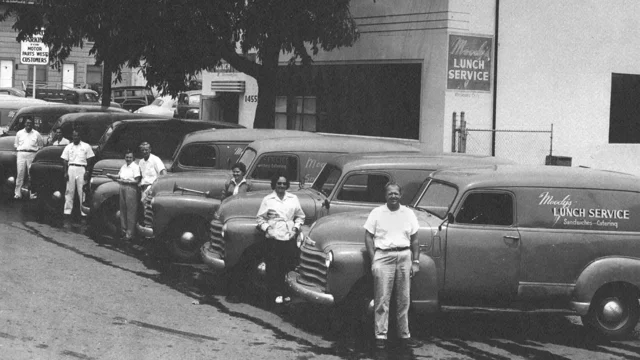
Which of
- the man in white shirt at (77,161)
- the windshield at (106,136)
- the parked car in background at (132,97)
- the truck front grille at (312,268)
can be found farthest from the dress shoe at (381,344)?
the parked car in background at (132,97)

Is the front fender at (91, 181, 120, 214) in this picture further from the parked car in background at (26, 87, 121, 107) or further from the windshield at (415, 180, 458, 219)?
the parked car in background at (26, 87, 121, 107)

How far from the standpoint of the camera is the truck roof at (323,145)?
50.4ft

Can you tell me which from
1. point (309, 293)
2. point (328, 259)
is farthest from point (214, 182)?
point (328, 259)

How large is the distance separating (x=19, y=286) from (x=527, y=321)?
6410 millimetres

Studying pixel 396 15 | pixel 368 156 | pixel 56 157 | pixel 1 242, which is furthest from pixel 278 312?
pixel 396 15

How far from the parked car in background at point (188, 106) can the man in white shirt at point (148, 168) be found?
76.8 ft

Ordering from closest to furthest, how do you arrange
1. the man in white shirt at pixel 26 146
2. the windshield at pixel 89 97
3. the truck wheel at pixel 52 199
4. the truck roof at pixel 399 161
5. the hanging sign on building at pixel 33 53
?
the truck roof at pixel 399 161, the truck wheel at pixel 52 199, the man in white shirt at pixel 26 146, the hanging sign on building at pixel 33 53, the windshield at pixel 89 97

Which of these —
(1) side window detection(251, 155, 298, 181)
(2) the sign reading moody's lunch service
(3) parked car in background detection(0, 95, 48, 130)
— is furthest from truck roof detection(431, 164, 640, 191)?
(3) parked car in background detection(0, 95, 48, 130)

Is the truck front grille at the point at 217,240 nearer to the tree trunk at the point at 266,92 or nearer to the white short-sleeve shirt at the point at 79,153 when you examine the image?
the white short-sleeve shirt at the point at 79,153

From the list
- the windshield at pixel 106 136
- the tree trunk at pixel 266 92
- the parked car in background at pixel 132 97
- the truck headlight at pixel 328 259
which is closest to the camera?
the truck headlight at pixel 328 259

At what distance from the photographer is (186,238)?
1594cm

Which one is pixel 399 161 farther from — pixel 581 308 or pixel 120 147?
pixel 120 147

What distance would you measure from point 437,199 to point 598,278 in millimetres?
2032

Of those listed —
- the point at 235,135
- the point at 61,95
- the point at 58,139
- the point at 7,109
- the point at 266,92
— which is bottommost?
the point at 58,139
